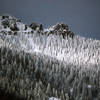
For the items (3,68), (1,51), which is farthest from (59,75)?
(1,51)

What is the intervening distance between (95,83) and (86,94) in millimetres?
20646

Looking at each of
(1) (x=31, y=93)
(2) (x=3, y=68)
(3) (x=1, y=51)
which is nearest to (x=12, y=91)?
(1) (x=31, y=93)

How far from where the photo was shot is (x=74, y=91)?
91.5 meters

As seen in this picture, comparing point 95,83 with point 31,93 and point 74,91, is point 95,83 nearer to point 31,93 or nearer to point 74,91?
point 74,91

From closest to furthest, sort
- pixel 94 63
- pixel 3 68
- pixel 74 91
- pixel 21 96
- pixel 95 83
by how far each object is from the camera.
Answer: pixel 21 96
pixel 74 91
pixel 3 68
pixel 95 83
pixel 94 63

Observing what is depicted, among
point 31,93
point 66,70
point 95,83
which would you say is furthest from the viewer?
point 66,70

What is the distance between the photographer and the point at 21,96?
67000 mm

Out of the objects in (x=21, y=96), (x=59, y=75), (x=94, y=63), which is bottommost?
(x=21, y=96)

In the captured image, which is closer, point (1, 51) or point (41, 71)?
point (41, 71)

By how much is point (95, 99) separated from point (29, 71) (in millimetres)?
52643

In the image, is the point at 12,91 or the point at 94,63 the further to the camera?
the point at 94,63

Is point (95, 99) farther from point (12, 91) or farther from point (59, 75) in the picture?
point (12, 91)

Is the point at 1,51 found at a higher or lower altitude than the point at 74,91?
higher

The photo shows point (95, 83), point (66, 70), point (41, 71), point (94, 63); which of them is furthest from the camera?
point (94, 63)
